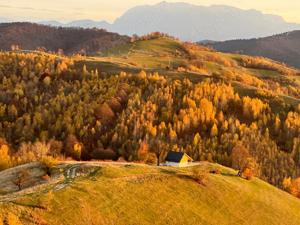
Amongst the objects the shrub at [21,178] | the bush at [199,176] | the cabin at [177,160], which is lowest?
the cabin at [177,160]

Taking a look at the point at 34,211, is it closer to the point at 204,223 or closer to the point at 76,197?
the point at 76,197

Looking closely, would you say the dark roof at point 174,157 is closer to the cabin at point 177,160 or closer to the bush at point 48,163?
the cabin at point 177,160

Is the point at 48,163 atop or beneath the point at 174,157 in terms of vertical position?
atop

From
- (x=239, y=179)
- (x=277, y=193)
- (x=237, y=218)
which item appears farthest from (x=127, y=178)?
(x=277, y=193)

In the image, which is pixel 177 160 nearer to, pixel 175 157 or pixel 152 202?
pixel 175 157

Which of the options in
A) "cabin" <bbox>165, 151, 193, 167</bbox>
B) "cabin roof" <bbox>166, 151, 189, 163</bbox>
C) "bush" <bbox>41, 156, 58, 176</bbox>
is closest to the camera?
"bush" <bbox>41, 156, 58, 176</bbox>

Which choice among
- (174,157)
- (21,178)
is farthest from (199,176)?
(174,157)

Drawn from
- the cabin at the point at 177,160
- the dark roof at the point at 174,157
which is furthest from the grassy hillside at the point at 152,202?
the dark roof at the point at 174,157

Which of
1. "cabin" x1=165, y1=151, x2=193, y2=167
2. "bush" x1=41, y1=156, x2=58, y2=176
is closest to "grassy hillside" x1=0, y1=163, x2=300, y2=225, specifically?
"bush" x1=41, y1=156, x2=58, y2=176

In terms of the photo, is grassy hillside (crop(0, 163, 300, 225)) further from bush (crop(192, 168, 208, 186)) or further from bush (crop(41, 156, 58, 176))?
bush (crop(41, 156, 58, 176))
